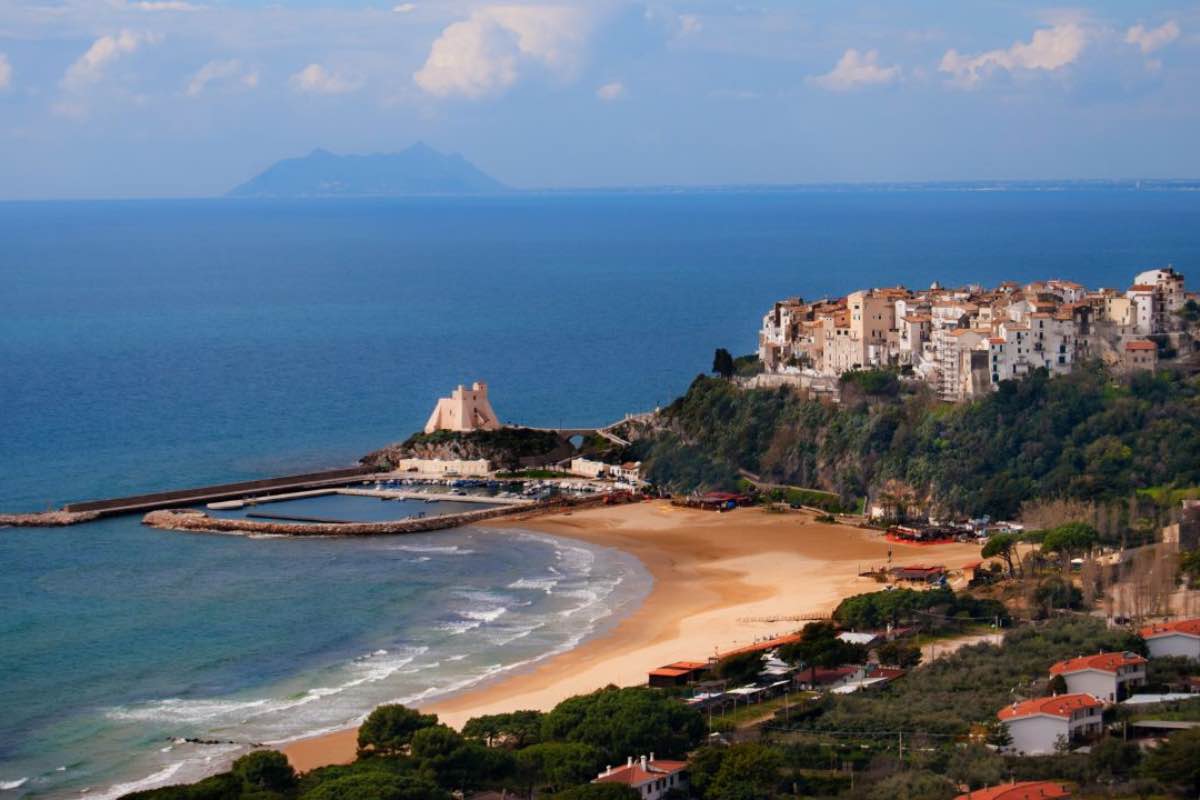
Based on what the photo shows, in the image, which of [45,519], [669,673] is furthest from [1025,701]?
[45,519]

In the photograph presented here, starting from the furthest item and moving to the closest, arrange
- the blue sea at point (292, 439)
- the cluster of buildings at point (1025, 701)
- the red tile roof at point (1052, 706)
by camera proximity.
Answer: the blue sea at point (292, 439) < the red tile roof at point (1052, 706) < the cluster of buildings at point (1025, 701)

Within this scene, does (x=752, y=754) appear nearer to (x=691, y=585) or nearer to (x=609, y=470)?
(x=691, y=585)

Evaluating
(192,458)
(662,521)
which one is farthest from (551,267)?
(662,521)

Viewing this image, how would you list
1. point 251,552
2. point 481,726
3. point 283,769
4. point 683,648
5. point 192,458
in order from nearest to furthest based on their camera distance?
point 283,769 → point 481,726 → point 683,648 → point 251,552 → point 192,458

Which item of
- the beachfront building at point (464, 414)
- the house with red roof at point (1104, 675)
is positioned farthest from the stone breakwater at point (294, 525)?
the house with red roof at point (1104, 675)

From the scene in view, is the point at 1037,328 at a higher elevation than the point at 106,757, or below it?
higher

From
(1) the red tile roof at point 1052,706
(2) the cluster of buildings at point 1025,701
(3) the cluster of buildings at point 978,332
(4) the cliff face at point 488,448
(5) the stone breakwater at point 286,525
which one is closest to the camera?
(2) the cluster of buildings at point 1025,701

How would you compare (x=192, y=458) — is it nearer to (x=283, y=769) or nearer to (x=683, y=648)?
(x=683, y=648)

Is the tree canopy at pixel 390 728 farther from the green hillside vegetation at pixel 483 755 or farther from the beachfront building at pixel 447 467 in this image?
the beachfront building at pixel 447 467

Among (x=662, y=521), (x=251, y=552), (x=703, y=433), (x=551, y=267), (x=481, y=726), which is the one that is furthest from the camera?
(x=551, y=267)
